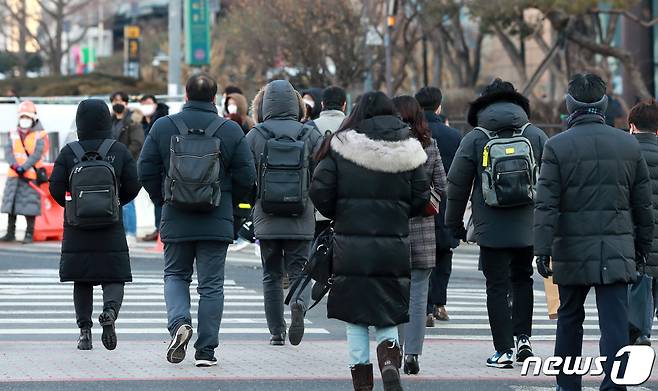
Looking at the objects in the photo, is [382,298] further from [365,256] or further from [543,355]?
[543,355]

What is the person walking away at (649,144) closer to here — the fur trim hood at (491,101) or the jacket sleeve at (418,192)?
the fur trim hood at (491,101)

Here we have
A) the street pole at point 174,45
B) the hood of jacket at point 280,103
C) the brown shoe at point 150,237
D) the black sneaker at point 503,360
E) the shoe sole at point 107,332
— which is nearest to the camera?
the black sneaker at point 503,360

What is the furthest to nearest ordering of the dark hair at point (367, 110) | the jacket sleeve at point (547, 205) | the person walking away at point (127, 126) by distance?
the person walking away at point (127, 126), the dark hair at point (367, 110), the jacket sleeve at point (547, 205)

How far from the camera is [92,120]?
10.3 meters

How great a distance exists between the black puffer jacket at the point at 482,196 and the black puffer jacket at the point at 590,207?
56.1 inches

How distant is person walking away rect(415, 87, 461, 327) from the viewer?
11.8 metres

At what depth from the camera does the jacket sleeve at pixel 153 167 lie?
950 centimetres

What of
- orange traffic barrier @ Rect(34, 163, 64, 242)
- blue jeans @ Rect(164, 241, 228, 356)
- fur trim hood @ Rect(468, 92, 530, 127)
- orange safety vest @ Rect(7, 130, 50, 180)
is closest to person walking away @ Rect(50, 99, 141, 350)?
blue jeans @ Rect(164, 241, 228, 356)

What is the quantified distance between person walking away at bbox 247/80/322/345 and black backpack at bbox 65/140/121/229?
3.43 feet

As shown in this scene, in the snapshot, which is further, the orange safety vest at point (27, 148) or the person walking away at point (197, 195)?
the orange safety vest at point (27, 148)

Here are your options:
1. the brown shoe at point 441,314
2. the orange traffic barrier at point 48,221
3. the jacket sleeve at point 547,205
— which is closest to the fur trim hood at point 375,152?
the jacket sleeve at point 547,205

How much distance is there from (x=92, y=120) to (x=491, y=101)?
268cm

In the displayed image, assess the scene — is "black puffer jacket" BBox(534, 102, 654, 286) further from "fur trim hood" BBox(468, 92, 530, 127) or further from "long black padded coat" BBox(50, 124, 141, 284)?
"long black padded coat" BBox(50, 124, 141, 284)

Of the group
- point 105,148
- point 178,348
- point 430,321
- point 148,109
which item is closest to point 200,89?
point 105,148
